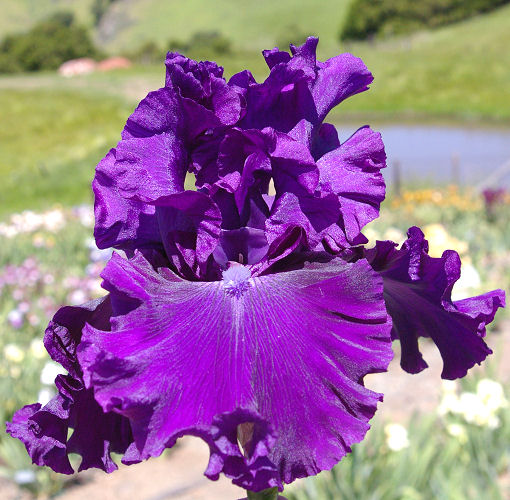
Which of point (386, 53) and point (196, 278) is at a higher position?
point (196, 278)

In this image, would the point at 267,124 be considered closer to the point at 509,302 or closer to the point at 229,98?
the point at 229,98

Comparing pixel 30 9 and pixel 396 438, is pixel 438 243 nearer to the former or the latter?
pixel 396 438

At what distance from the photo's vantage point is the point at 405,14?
4384 centimetres

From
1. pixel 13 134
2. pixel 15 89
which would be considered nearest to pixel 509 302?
pixel 13 134

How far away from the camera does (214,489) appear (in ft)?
8.08

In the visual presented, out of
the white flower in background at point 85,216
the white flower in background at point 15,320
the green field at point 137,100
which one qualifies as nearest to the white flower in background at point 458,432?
the white flower in background at point 15,320

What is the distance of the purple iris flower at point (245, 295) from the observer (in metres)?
0.65

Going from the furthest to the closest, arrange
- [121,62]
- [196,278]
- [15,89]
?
[121,62] → [15,89] → [196,278]

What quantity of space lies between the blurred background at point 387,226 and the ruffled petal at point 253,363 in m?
1.34

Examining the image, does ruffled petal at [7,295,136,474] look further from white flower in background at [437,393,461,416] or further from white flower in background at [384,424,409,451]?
white flower in background at [437,393,461,416]

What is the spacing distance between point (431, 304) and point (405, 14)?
47.2 m

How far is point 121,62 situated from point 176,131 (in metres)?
37.6

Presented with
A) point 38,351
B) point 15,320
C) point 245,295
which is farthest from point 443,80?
point 245,295

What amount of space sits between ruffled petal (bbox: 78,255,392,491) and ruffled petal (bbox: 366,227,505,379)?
12 centimetres
